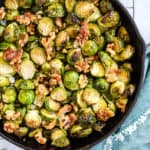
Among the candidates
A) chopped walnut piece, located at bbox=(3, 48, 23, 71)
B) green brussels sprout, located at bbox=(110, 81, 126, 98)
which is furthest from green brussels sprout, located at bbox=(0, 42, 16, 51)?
green brussels sprout, located at bbox=(110, 81, 126, 98)

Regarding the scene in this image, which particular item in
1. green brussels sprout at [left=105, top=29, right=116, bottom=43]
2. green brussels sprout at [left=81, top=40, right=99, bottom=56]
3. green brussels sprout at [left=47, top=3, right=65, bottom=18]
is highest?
green brussels sprout at [left=47, top=3, right=65, bottom=18]

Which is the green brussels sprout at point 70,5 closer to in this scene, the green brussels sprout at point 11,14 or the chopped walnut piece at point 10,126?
the green brussels sprout at point 11,14

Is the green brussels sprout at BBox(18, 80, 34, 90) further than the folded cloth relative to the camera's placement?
No

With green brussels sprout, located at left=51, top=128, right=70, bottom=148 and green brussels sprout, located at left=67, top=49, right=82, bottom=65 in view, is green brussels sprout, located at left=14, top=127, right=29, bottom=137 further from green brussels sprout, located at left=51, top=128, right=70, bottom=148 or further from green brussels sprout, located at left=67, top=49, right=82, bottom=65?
green brussels sprout, located at left=67, top=49, right=82, bottom=65

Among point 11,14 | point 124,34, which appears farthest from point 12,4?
point 124,34

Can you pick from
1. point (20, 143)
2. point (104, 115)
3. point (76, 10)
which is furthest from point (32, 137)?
point (76, 10)

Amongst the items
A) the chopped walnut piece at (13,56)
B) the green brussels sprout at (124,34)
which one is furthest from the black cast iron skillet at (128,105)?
the chopped walnut piece at (13,56)

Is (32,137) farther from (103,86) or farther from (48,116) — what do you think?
(103,86)
